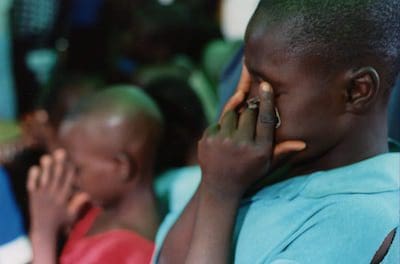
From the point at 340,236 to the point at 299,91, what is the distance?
162 mm

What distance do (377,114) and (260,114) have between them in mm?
143

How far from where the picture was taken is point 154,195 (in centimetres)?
106

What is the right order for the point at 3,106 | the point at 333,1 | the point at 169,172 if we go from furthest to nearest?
1. the point at 3,106
2. the point at 169,172
3. the point at 333,1

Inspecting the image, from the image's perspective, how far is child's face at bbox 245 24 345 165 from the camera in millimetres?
692

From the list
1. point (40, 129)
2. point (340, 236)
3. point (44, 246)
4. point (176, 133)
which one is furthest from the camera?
point (40, 129)

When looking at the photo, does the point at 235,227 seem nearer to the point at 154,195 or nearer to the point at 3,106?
the point at 154,195

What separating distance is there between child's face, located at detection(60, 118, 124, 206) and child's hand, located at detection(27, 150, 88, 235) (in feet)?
0.06

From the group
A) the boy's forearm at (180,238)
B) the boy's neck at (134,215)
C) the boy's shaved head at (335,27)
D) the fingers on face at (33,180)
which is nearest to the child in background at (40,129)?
the fingers on face at (33,180)

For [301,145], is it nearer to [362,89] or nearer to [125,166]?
[362,89]

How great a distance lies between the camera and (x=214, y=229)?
2.29 ft

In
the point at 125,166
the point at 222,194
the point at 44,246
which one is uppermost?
the point at 222,194

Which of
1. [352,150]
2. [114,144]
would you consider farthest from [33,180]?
[352,150]

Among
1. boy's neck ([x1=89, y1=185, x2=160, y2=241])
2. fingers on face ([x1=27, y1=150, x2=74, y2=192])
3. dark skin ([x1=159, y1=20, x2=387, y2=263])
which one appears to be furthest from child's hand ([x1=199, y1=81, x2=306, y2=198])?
fingers on face ([x1=27, y1=150, x2=74, y2=192])

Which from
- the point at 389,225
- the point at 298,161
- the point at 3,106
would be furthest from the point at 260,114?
the point at 3,106
